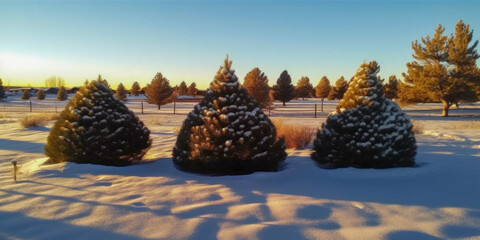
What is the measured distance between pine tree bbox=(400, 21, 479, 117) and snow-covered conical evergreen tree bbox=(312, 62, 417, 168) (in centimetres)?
2392

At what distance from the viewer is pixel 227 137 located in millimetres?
5117

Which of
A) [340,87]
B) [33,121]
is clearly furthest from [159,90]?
[340,87]

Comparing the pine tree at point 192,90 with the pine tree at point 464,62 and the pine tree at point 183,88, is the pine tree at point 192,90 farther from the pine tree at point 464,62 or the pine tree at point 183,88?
the pine tree at point 464,62

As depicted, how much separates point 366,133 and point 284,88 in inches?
1511

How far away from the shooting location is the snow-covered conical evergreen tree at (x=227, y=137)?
511 cm

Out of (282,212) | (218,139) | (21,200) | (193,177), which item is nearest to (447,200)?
(282,212)

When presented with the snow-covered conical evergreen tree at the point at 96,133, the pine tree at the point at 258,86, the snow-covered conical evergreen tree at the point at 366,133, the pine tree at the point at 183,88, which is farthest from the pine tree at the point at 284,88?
the pine tree at the point at 183,88

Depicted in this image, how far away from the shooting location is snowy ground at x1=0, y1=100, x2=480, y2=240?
2998 mm

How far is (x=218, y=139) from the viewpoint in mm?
5117

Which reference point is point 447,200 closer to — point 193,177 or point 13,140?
point 193,177

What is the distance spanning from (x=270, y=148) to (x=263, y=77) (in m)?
26.8

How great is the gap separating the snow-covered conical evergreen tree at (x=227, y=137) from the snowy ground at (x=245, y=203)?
0.29m

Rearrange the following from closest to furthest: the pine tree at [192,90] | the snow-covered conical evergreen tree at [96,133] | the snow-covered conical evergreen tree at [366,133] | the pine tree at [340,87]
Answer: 1. the snow-covered conical evergreen tree at [366,133]
2. the snow-covered conical evergreen tree at [96,133]
3. the pine tree at [340,87]
4. the pine tree at [192,90]

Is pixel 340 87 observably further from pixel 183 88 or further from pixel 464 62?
pixel 183 88
